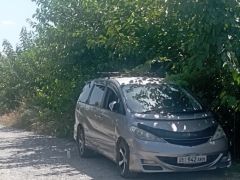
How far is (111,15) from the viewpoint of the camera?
1204 cm

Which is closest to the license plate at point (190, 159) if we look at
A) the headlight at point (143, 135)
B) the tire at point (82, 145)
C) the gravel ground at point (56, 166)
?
the headlight at point (143, 135)

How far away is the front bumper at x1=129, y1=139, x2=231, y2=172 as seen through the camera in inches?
320

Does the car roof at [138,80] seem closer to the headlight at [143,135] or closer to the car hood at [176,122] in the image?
the car hood at [176,122]

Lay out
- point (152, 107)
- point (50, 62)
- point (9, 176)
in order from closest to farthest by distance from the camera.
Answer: point (152, 107), point (9, 176), point (50, 62)

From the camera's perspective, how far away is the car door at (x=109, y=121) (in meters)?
9.20

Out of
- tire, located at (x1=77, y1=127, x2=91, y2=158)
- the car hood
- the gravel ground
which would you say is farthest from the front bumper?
tire, located at (x1=77, y1=127, x2=91, y2=158)

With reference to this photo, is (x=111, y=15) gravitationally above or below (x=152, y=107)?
above

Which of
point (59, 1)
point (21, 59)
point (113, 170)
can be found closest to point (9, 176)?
point (113, 170)

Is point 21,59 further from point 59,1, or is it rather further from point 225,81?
point 225,81

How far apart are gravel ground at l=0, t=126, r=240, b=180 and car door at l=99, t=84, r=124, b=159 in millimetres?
450

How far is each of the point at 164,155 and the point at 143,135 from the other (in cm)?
50

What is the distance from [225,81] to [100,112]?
2.57 metres

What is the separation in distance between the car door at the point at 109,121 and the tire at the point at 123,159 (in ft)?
0.96

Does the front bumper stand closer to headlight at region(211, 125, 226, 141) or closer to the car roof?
headlight at region(211, 125, 226, 141)
